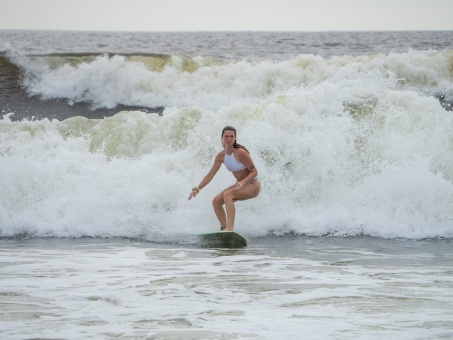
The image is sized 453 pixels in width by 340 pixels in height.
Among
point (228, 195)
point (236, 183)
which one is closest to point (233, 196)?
point (228, 195)

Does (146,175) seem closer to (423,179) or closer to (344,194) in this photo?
(344,194)

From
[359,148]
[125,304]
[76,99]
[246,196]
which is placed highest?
[76,99]

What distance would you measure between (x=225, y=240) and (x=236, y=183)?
33.4 inches

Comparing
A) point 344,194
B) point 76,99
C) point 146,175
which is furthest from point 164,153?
point 76,99

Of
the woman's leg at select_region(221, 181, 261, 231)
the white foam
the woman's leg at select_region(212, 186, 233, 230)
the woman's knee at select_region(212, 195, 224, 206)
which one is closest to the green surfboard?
the woman's leg at select_region(221, 181, 261, 231)

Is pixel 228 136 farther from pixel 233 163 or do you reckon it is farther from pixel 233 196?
pixel 233 196

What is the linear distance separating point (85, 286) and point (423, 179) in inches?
229

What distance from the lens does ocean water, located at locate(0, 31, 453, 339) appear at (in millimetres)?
6320

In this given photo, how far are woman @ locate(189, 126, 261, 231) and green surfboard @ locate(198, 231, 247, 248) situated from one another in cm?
29

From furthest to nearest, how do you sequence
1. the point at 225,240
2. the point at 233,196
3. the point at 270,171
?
the point at 270,171 < the point at 233,196 < the point at 225,240

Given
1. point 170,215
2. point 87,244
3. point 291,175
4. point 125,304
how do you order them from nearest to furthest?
point 125,304 → point 87,244 → point 170,215 → point 291,175

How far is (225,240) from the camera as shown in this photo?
972cm

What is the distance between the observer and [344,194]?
1153 centimetres

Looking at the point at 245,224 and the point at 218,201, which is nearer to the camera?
the point at 218,201
